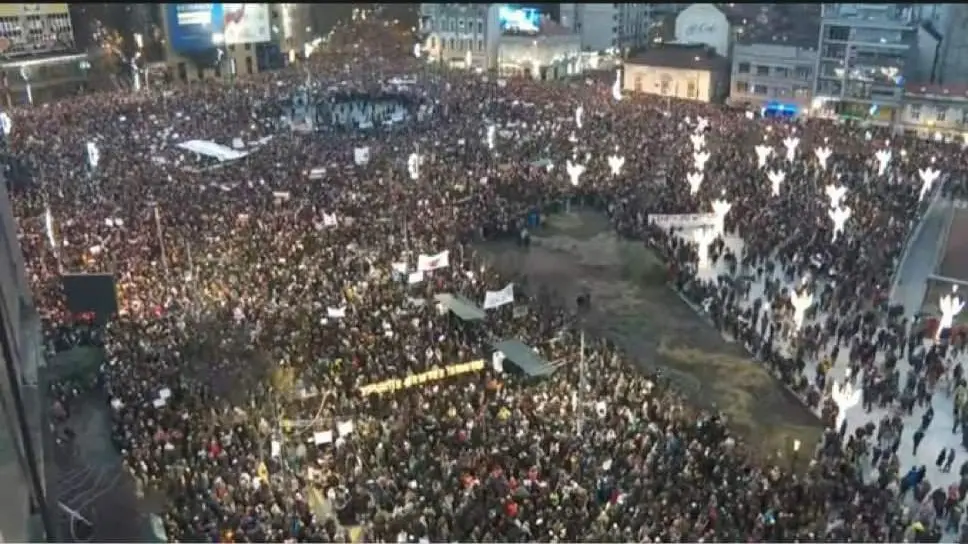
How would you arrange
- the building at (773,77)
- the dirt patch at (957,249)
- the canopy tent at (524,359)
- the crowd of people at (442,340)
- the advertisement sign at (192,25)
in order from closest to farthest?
the crowd of people at (442,340), the canopy tent at (524,359), the dirt patch at (957,249), the building at (773,77), the advertisement sign at (192,25)

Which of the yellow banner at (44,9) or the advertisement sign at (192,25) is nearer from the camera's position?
the yellow banner at (44,9)

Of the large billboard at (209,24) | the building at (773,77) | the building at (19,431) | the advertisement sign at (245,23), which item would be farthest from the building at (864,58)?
the building at (19,431)

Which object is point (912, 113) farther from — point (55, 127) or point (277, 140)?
point (55, 127)

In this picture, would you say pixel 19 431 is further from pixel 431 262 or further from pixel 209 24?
pixel 209 24

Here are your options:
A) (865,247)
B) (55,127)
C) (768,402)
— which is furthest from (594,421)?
(55,127)

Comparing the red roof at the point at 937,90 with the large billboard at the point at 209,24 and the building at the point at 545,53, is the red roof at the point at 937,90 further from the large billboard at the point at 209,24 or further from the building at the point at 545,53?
the large billboard at the point at 209,24

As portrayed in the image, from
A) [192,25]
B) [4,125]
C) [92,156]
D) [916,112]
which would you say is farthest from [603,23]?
[4,125]
